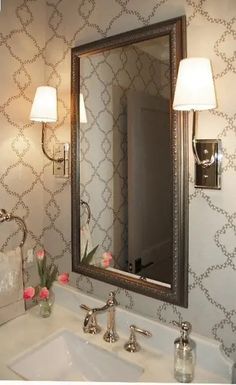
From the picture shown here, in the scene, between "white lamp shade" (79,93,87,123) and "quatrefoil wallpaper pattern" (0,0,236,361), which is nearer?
"quatrefoil wallpaper pattern" (0,0,236,361)

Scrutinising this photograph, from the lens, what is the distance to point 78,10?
4.33 ft

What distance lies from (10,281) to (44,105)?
0.74m

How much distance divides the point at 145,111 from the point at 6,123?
1.95 feet

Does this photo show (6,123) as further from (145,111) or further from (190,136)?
(190,136)

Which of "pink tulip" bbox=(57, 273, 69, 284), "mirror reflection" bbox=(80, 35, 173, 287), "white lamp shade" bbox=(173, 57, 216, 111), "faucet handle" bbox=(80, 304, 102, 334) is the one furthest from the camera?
"pink tulip" bbox=(57, 273, 69, 284)

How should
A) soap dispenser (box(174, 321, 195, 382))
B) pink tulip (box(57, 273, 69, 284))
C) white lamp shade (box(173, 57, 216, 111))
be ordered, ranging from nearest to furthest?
1. white lamp shade (box(173, 57, 216, 111))
2. soap dispenser (box(174, 321, 195, 382))
3. pink tulip (box(57, 273, 69, 284))

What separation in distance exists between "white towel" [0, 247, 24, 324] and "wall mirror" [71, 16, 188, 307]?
25cm

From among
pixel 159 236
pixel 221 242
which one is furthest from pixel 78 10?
pixel 221 242

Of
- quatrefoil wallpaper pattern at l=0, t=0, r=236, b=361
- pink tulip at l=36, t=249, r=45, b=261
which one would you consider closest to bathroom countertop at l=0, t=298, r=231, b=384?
quatrefoil wallpaper pattern at l=0, t=0, r=236, b=361

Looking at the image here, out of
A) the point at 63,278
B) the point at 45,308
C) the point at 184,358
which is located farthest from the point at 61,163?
the point at 184,358

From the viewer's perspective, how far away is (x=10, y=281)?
4.42 feet

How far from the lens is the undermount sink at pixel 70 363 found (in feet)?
3.54

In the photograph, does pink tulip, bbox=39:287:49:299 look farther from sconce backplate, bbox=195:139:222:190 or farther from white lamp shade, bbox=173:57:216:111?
white lamp shade, bbox=173:57:216:111

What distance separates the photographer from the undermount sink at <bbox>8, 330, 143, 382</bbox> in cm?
108
